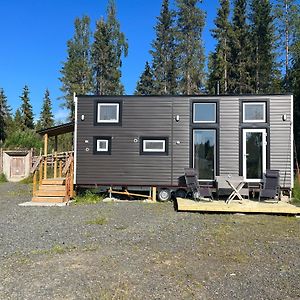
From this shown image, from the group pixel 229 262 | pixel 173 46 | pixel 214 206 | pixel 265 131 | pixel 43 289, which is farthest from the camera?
pixel 173 46

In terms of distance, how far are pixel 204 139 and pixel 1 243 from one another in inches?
261

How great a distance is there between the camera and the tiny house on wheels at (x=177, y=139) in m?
9.98

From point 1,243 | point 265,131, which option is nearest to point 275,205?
point 265,131

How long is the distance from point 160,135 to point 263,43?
1729 centimetres

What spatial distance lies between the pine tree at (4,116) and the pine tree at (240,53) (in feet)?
60.7

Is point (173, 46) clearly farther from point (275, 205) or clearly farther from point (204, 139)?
point (275, 205)

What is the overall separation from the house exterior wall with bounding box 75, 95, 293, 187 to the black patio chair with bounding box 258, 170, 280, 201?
0.65 m

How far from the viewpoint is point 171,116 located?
10414 millimetres

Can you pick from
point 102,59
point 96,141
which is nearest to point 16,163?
point 102,59

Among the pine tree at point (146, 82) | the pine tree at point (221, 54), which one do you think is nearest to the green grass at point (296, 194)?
the pine tree at point (221, 54)

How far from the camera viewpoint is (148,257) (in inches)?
175

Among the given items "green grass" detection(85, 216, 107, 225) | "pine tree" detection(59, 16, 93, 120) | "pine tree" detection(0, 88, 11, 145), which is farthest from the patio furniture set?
"pine tree" detection(0, 88, 11, 145)

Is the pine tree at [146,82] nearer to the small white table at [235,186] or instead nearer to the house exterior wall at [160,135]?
the house exterior wall at [160,135]

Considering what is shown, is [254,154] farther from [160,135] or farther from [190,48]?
[190,48]
